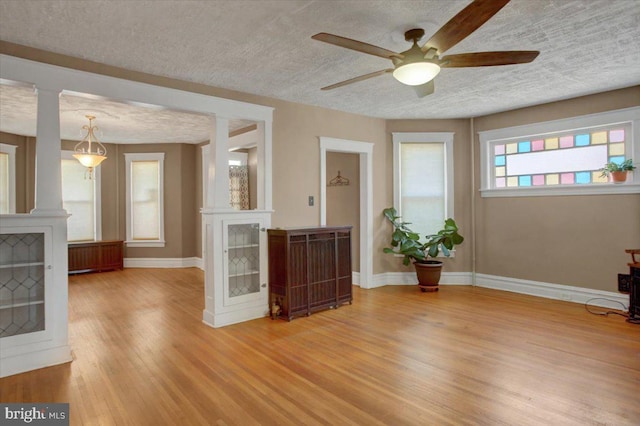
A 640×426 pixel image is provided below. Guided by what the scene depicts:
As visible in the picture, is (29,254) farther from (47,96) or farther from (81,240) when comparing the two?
(81,240)

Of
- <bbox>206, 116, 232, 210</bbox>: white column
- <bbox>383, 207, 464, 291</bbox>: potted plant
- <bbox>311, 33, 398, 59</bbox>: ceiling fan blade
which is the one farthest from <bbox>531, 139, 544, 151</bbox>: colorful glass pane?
<bbox>206, 116, 232, 210</bbox>: white column

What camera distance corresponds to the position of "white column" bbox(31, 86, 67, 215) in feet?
9.87

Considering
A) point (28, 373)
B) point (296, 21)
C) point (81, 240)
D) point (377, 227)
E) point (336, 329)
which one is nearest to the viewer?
point (296, 21)

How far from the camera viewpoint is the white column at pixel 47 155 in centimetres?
301

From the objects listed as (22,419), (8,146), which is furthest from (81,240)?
(22,419)

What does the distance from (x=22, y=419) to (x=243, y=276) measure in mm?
2306

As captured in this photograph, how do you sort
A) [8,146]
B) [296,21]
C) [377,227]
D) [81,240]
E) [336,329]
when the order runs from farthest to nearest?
[81,240] < [8,146] < [377,227] < [336,329] < [296,21]

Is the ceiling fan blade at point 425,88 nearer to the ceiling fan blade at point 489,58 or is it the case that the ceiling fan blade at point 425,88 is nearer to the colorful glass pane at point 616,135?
the ceiling fan blade at point 489,58

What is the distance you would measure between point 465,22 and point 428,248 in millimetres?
4015

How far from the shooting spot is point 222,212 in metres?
4.00

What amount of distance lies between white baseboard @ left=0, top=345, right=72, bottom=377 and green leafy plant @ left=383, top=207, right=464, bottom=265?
417cm

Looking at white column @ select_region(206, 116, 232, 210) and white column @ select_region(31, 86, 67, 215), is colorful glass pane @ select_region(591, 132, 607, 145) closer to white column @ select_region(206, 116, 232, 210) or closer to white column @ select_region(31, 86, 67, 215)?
white column @ select_region(206, 116, 232, 210)

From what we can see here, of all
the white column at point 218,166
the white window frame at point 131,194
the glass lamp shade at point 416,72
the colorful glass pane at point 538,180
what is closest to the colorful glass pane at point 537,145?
the colorful glass pane at point 538,180

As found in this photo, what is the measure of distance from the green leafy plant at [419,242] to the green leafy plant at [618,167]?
6.31 ft
